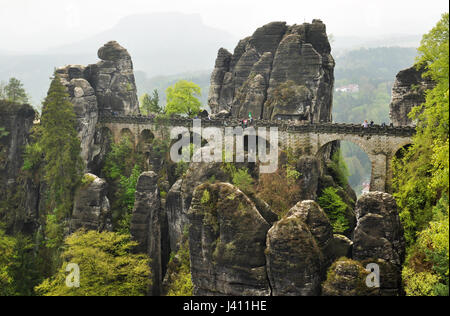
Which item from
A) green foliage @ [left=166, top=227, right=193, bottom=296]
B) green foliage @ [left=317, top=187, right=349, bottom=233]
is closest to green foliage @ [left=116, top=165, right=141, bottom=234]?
green foliage @ [left=166, top=227, right=193, bottom=296]

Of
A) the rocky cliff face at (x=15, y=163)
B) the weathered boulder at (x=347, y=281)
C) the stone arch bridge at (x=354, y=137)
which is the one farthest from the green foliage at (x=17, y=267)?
the weathered boulder at (x=347, y=281)

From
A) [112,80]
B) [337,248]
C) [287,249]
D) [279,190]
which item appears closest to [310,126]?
[279,190]

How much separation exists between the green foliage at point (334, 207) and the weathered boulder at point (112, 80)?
28720mm

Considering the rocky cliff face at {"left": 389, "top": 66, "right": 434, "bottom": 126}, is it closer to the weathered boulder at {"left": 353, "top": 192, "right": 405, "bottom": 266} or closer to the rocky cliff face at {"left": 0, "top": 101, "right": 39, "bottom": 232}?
the weathered boulder at {"left": 353, "top": 192, "right": 405, "bottom": 266}

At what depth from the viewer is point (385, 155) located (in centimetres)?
3772

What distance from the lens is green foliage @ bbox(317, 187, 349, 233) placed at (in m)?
35.0

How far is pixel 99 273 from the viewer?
2723 cm

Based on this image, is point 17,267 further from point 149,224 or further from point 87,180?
point 149,224

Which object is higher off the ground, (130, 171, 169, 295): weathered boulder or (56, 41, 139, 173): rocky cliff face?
(56, 41, 139, 173): rocky cliff face

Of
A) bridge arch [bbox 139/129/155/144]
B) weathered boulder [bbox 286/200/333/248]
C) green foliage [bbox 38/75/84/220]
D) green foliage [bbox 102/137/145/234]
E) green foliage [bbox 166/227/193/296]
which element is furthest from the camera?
bridge arch [bbox 139/129/155/144]

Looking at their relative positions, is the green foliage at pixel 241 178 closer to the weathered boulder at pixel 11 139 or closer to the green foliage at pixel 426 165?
the green foliage at pixel 426 165

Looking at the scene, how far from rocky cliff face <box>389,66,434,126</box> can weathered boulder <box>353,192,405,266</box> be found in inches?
801

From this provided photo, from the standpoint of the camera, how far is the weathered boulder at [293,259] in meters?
19.8

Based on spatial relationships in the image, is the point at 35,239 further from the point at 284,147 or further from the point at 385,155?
the point at 385,155
